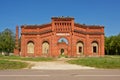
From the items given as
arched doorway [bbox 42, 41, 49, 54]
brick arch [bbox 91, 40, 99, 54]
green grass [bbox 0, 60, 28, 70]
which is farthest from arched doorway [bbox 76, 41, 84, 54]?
green grass [bbox 0, 60, 28, 70]

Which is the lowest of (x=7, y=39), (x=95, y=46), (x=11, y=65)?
(x=11, y=65)

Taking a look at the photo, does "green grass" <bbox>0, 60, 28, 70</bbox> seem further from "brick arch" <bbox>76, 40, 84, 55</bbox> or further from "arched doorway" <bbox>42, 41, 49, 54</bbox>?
"brick arch" <bbox>76, 40, 84, 55</bbox>

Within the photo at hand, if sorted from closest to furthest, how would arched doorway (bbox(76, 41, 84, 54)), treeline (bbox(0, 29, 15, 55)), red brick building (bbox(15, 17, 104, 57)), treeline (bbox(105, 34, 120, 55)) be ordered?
red brick building (bbox(15, 17, 104, 57)), arched doorway (bbox(76, 41, 84, 54)), treeline (bbox(0, 29, 15, 55)), treeline (bbox(105, 34, 120, 55))

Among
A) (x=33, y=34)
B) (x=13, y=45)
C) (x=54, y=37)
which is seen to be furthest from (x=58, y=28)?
(x=13, y=45)

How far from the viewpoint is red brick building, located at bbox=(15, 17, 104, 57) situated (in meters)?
49.8

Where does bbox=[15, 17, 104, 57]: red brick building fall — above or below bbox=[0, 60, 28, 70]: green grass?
above

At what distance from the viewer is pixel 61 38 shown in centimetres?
5028

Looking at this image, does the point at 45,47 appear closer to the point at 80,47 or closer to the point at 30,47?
the point at 30,47

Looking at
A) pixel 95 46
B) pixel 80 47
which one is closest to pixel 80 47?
pixel 80 47

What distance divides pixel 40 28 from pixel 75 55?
9771 mm

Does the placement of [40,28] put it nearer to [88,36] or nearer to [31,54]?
[31,54]

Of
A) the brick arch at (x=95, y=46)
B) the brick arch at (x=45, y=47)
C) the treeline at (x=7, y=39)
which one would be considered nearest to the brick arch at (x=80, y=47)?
the brick arch at (x=95, y=46)

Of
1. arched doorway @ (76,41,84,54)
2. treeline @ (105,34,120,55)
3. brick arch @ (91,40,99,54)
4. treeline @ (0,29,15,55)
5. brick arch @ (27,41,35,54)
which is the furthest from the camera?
treeline @ (105,34,120,55)

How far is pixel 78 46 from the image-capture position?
51.3 meters
